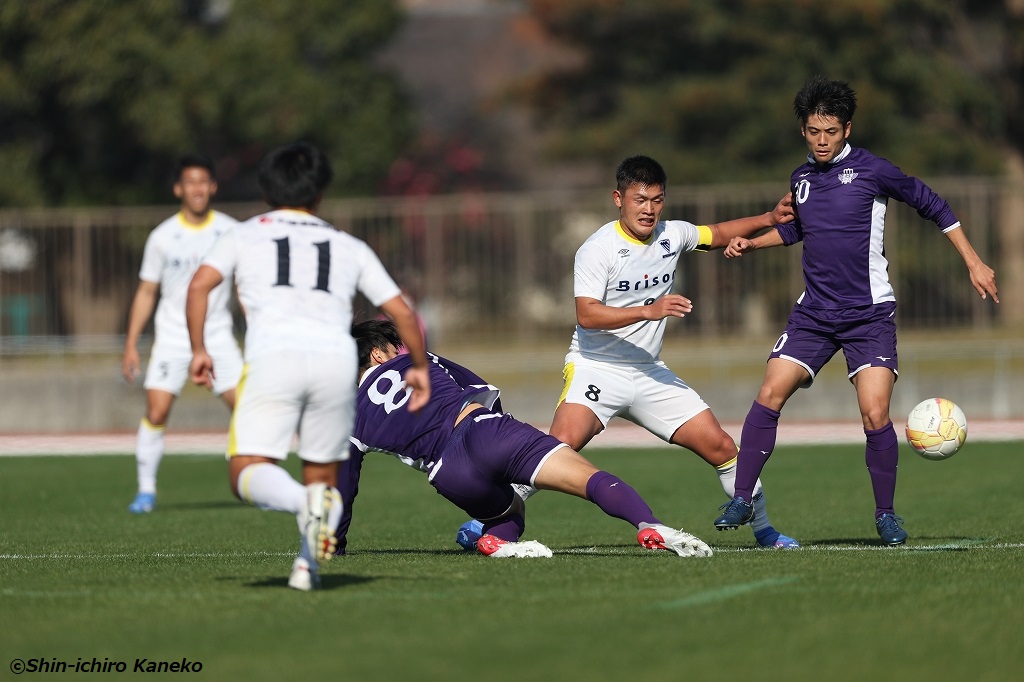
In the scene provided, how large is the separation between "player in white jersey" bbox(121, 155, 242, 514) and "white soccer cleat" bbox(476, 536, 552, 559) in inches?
187

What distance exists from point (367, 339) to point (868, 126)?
2271 centimetres

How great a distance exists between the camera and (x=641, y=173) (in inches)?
331

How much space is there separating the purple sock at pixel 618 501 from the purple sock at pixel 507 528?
902 mm

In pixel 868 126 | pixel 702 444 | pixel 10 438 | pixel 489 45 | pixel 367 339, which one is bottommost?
pixel 10 438

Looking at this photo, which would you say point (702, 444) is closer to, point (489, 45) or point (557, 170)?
point (557, 170)

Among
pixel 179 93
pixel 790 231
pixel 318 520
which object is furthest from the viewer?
pixel 179 93

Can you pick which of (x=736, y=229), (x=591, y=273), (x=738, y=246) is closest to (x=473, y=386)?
(x=591, y=273)

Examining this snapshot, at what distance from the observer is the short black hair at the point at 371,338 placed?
816 cm

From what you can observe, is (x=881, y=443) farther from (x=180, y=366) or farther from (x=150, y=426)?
(x=150, y=426)

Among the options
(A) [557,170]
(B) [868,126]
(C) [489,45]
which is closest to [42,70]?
(B) [868,126]

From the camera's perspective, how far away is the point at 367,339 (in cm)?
819

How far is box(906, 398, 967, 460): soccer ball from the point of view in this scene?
8.84m

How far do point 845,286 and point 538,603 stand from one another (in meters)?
3.45

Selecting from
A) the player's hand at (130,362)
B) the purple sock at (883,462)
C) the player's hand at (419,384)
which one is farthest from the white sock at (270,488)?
the player's hand at (130,362)
